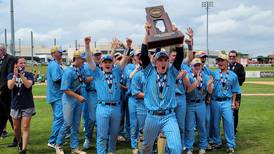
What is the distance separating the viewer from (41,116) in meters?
14.3

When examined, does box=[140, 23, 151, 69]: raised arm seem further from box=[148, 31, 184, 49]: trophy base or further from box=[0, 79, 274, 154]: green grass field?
box=[0, 79, 274, 154]: green grass field

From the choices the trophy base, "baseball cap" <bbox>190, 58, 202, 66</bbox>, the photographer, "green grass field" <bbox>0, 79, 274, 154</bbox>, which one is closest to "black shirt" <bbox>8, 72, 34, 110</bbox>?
the photographer

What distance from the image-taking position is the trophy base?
555 cm

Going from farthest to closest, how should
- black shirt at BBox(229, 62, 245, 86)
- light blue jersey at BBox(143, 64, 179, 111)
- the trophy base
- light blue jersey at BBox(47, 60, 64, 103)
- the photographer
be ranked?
1. black shirt at BBox(229, 62, 245, 86)
2. light blue jersey at BBox(47, 60, 64, 103)
3. the photographer
4. light blue jersey at BBox(143, 64, 179, 111)
5. the trophy base

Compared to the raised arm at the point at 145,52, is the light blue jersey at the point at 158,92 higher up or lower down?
lower down

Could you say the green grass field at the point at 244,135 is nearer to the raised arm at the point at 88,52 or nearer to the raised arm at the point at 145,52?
the raised arm at the point at 88,52

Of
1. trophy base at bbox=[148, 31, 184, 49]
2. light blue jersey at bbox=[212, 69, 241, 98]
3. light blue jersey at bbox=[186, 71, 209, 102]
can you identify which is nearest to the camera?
trophy base at bbox=[148, 31, 184, 49]

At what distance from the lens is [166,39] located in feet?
18.2

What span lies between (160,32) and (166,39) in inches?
10.4

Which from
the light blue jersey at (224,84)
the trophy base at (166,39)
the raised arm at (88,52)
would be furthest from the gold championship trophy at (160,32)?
the light blue jersey at (224,84)

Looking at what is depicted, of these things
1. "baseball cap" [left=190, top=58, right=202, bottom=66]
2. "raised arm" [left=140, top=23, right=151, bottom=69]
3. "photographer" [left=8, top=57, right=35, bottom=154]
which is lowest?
"photographer" [left=8, top=57, right=35, bottom=154]

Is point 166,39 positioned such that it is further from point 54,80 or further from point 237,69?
point 237,69

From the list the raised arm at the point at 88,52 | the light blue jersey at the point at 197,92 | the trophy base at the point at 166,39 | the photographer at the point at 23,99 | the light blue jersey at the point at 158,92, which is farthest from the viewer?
the light blue jersey at the point at 197,92

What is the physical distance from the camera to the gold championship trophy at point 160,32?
18.3ft
